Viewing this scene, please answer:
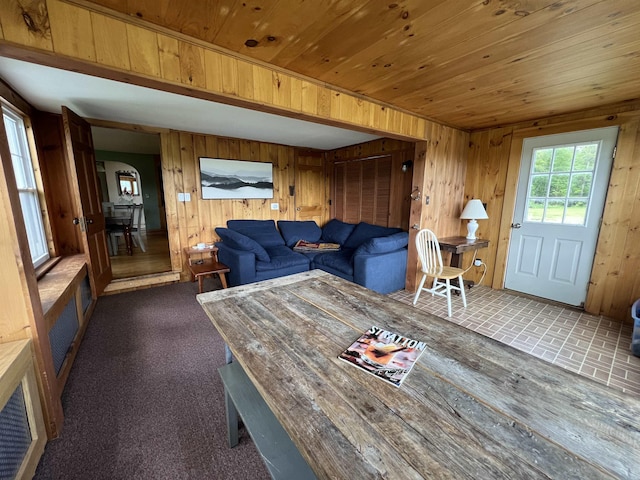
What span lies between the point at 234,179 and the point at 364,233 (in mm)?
2197

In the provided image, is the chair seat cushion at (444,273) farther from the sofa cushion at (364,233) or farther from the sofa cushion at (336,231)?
the sofa cushion at (336,231)

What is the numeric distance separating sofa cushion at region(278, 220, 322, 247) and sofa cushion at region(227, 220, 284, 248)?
0.16 meters

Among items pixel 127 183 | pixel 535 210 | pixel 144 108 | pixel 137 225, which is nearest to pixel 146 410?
pixel 144 108

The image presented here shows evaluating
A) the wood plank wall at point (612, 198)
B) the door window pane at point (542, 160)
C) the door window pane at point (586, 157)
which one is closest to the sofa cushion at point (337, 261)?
the wood plank wall at point (612, 198)

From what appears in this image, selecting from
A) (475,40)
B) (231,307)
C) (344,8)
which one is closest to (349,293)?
(231,307)

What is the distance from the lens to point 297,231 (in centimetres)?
442

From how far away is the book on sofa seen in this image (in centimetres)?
400

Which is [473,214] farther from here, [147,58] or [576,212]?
[147,58]

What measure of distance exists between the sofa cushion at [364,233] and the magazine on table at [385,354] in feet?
9.31

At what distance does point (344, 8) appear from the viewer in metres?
1.25

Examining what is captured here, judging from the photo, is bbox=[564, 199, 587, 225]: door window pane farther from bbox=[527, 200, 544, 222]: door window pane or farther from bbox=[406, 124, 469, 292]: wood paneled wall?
bbox=[406, 124, 469, 292]: wood paneled wall

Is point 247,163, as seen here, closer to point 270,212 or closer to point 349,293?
point 270,212

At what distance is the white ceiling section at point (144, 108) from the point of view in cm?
197

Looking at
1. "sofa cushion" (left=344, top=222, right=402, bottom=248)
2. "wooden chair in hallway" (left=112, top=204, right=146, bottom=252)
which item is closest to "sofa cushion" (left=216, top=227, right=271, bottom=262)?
"sofa cushion" (left=344, top=222, right=402, bottom=248)
